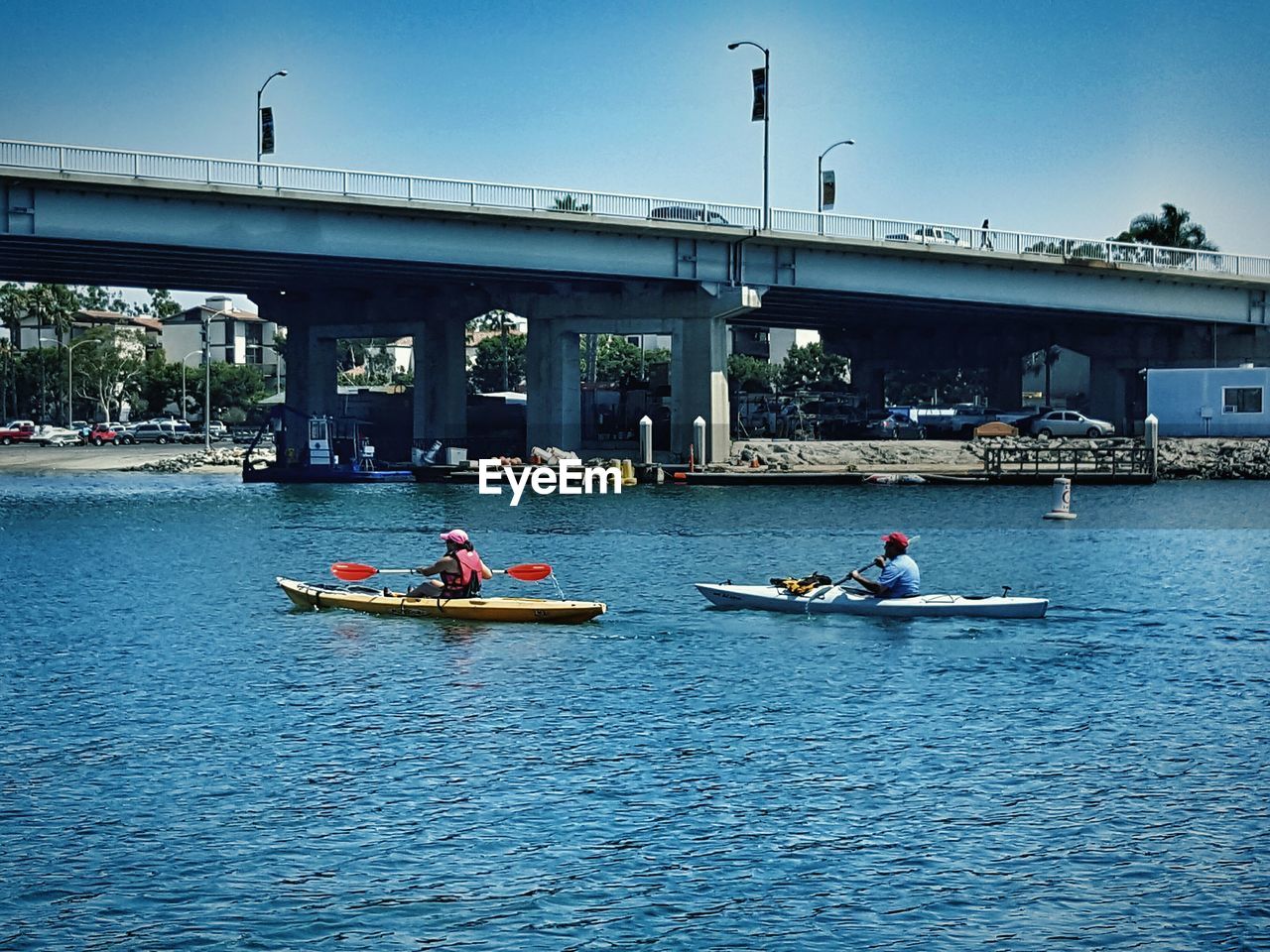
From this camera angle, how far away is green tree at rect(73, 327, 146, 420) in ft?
578

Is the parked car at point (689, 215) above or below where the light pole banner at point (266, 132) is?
below

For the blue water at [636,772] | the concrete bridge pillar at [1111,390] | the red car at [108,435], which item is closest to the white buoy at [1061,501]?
the blue water at [636,772]

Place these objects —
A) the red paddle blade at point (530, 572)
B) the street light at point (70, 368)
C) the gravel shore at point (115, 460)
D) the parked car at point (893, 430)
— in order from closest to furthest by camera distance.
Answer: the red paddle blade at point (530, 572), the parked car at point (893, 430), the gravel shore at point (115, 460), the street light at point (70, 368)

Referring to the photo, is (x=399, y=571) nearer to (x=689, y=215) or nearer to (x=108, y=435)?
(x=689, y=215)

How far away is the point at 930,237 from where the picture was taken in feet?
294

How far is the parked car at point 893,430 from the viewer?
4144 inches

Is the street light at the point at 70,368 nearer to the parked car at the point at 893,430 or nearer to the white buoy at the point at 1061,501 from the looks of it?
the parked car at the point at 893,430

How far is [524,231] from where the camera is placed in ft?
256

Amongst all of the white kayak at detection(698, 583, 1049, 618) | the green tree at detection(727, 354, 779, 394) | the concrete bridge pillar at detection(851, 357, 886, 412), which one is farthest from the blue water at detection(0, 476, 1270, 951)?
the green tree at detection(727, 354, 779, 394)

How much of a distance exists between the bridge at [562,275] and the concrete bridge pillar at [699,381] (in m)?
0.12

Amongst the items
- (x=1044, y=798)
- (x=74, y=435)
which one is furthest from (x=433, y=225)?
(x=74, y=435)

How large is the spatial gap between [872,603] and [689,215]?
2014 inches

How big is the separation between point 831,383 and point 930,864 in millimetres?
166707

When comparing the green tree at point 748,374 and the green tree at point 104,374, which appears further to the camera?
the green tree at point 748,374
